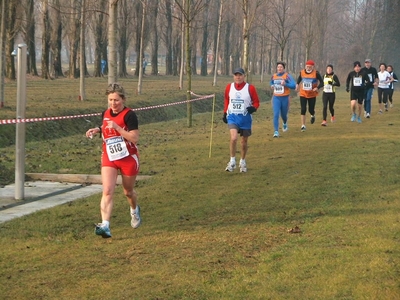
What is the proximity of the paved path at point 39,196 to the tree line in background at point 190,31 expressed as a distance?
173 inches

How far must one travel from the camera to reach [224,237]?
836cm

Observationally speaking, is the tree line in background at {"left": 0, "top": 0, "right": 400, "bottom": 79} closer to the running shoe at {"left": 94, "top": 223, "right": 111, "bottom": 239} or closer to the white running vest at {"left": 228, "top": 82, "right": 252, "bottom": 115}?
the white running vest at {"left": 228, "top": 82, "right": 252, "bottom": 115}

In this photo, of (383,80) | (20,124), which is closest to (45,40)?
(383,80)

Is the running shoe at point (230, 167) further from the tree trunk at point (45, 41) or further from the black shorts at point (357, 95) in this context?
the tree trunk at point (45, 41)

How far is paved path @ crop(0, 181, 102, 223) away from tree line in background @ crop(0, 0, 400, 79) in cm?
439

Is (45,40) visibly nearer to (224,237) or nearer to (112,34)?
(112,34)

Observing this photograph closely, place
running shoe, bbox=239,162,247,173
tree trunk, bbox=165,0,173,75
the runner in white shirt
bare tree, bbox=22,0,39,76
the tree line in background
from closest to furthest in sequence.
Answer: running shoe, bbox=239,162,247,173 → the runner in white shirt → the tree line in background → bare tree, bbox=22,0,39,76 → tree trunk, bbox=165,0,173,75

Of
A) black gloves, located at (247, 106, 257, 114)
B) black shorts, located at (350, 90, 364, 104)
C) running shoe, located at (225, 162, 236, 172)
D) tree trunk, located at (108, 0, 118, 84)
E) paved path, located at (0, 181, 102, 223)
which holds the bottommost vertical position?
paved path, located at (0, 181, 102, 223)

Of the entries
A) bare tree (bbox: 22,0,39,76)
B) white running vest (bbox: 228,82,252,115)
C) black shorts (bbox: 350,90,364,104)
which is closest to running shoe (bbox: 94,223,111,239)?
white running vest (bbox: 228,82,252,115)

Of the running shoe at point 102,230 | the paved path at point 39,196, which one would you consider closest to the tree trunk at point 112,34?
the paved path at point 39,196

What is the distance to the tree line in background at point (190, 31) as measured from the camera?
36.8m

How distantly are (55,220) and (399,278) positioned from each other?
4.67 metres

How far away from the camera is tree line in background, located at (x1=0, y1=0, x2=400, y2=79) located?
1448 inches

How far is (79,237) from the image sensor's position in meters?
8.48
